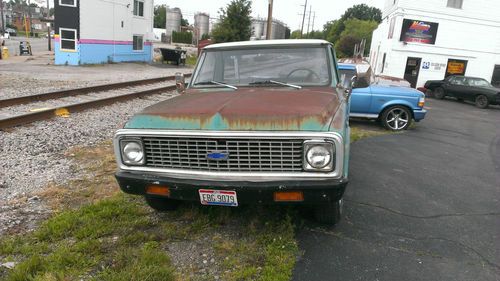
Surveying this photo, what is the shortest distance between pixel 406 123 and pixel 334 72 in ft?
21.1

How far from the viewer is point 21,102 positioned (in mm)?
10414

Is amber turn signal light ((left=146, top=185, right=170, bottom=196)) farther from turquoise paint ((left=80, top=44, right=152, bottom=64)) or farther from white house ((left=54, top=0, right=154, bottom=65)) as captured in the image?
turquoise paint ((left=80, top=44, right=152, bottom=64))

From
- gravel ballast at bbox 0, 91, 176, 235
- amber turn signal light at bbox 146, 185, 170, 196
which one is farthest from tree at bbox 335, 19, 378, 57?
amber turn signal light at bbox 146, 185, 170, 196

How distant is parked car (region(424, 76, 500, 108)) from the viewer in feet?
62.5

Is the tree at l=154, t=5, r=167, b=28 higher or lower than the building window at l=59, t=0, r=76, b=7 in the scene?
higher

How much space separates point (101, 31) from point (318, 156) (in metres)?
27.0

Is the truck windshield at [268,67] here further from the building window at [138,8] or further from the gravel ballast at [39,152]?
the building window at [138,8]

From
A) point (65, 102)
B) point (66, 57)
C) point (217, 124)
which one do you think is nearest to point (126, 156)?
point (217, 124)

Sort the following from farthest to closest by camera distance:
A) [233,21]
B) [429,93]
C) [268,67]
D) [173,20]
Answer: [173,20]
[233,21]
[429,93]
[268,67]

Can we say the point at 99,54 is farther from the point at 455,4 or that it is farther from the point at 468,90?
the point at 455,4

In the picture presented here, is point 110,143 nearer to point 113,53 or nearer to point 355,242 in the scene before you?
point 355,242

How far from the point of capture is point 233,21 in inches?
1396

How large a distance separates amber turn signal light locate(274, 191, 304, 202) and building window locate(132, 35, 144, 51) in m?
30.4

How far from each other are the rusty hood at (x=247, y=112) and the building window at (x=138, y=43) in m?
29.3
